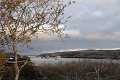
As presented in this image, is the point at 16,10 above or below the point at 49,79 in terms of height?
above

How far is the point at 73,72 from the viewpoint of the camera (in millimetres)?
14148

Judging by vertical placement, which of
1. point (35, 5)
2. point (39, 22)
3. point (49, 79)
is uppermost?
point (35, 5)

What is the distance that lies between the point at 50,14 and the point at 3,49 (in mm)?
2254

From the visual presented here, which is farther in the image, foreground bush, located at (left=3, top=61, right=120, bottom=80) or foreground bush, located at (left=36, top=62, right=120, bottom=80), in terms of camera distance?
foreground bush, located at (left=3, top=61, right=120, bottom=80)

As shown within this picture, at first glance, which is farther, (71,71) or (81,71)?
(71,71)

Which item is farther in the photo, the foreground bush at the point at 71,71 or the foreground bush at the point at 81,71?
the foreground bush at the point at 71,71

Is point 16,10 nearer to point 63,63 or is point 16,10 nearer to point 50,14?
point 50,14

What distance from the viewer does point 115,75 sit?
40.7 feet

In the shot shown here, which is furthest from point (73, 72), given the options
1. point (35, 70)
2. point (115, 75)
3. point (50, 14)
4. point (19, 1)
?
point (19, 1)

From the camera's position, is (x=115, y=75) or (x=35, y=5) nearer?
(x=35, y=5)

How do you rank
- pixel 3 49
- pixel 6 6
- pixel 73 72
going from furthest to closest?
pixel 73 72
pixel 3 49
pixel 6 6

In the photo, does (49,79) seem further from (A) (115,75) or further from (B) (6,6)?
(B) (6,6)

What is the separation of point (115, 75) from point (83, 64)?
277 centimetres

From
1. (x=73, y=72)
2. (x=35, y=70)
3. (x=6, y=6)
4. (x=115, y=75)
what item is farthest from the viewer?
(x=35, y=70)
